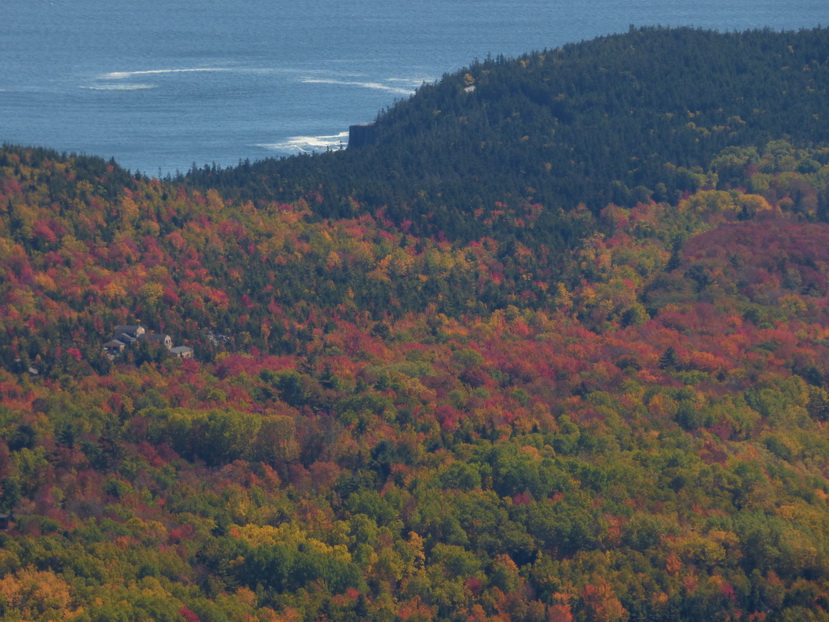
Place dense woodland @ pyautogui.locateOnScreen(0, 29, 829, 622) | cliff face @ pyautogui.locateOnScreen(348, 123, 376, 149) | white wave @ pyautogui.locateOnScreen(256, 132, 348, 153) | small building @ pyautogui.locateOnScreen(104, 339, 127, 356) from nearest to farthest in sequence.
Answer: dense woodland @ pyautogui.locateOnScreen(0, 29, 829, 622) < small building @ pyautogui.locateOnScreen(104, 339, 127, 356) < white wave @ pyautogui.locateOnScreen(256, 132, 348, 153) < cliff face @ pyautogui.locateOnScreen(348, 123, 376, 149)

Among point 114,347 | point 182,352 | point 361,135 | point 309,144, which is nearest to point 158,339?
point 182,352

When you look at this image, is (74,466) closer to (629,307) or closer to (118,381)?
(118,381)

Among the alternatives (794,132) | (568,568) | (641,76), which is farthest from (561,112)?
(568,568)

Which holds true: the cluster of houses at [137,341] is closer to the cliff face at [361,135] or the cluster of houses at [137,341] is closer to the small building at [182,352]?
the small building at [182,352]

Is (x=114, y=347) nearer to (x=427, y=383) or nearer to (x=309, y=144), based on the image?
(x=427, y=383)

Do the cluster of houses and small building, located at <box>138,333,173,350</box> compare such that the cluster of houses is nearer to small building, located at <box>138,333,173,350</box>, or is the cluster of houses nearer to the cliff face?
small building, located at <box>138,333,173,350</box>

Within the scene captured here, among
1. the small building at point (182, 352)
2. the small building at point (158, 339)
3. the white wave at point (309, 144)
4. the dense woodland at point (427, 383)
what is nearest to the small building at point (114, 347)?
the dense woodland at point (427, 383)

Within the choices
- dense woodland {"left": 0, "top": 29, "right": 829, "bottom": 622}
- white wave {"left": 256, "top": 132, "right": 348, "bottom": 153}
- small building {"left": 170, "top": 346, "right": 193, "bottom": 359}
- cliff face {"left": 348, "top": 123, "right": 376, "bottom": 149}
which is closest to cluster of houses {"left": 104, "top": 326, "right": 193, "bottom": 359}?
small building {"left": 170, "top": 346, "right": 193, "bottom": 359}

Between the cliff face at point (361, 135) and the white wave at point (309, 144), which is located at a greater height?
the cliff face at point (361, 135)
